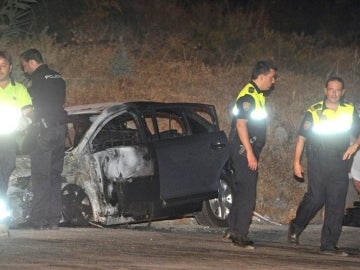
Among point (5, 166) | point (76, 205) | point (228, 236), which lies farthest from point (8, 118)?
point (228, 236)

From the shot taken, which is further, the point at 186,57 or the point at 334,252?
the point at 186,57

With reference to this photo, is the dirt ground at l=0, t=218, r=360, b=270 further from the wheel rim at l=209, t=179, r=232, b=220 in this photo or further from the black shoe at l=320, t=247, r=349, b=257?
the wheel rim at l=209, t=179, r=232, b=220

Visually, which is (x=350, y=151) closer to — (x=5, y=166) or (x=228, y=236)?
(x=228, y=236)

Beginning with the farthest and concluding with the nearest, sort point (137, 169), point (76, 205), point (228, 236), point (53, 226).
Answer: point (137, 169)
point (76, 205)
point (53, 226)
point (228, 236)

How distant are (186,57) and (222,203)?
816 cm

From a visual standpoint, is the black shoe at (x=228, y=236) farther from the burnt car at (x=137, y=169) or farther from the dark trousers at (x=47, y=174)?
the dark trousers at (x=47, y=174)

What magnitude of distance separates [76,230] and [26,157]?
1.17m

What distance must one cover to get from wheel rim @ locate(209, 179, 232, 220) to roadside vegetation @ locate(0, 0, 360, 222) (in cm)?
194

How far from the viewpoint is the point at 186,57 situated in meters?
21.4

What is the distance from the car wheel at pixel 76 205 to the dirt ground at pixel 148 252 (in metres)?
0.25

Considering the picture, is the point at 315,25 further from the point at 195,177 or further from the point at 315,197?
the point at 315,197

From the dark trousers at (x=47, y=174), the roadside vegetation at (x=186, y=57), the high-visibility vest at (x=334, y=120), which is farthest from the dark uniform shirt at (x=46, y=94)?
the roadside vegetation at (x=186, y=57)

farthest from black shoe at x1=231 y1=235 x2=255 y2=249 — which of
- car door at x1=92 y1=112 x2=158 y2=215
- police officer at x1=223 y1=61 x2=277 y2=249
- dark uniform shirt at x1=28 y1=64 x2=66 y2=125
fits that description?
dark uniform shirt at x1=28 y1=64 x2=66 y2=125

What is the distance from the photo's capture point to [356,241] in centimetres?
1274
